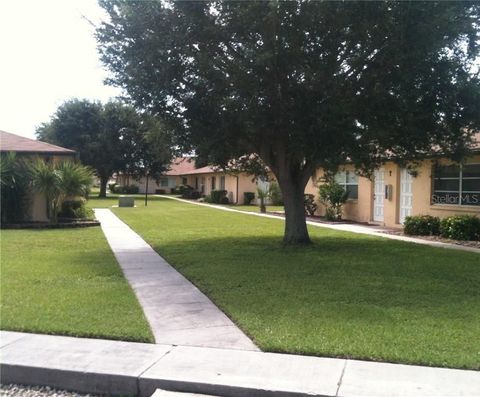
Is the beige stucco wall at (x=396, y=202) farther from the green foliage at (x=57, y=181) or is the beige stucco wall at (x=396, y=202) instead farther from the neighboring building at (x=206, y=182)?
the green foliage at (x=57, y=181)

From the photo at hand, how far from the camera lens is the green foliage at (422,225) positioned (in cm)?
1662

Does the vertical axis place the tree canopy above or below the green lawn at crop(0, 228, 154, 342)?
above

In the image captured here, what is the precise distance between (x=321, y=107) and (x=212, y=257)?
3824 millimetres

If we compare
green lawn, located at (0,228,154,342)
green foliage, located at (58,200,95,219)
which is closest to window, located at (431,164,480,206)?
green lawn, located at (0,228,154,342)

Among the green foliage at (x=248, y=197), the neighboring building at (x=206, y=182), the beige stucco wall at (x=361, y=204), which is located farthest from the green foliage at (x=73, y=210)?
the green foliage at (x=248, y=197)

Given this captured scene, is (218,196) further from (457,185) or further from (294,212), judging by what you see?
(294,212)

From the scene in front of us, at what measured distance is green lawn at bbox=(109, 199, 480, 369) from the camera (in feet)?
18.1

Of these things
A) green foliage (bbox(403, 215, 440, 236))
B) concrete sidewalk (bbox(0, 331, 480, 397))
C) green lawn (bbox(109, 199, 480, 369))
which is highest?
green foliage (bbox(403, 215, 440, 236))

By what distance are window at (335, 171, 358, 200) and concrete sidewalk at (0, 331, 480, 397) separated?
1832 cm

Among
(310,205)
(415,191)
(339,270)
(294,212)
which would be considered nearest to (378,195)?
(415,191)

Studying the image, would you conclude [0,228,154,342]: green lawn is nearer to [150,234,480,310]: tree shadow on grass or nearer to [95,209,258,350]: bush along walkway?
[95,209,258,350]: bush along walkway

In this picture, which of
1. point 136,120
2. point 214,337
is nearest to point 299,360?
point 214,337

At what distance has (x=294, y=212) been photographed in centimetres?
1387

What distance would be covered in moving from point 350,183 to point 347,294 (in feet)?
52.9
